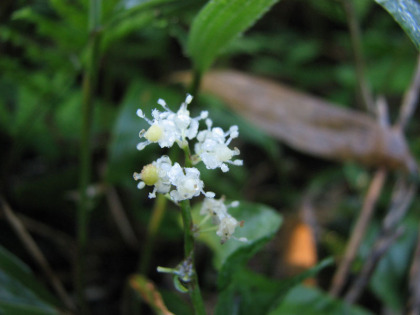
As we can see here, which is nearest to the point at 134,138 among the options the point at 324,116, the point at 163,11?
the point at 163,11

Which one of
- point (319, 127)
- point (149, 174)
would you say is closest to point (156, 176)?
point (149, 174)

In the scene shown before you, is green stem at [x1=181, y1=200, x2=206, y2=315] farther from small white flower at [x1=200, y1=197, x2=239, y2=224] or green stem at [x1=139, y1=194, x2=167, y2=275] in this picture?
green stem at [x1=139, y1=194, x2=167, y2=275]

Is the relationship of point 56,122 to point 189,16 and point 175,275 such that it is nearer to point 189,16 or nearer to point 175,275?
point 189,16

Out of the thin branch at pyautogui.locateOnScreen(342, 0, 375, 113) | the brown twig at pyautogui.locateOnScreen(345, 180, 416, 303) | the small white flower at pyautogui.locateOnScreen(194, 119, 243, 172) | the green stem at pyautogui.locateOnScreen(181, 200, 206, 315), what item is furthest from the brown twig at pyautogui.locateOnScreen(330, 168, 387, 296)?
the small white flower at pyautogui.locateOnScreen(194, 119, 243, 172)

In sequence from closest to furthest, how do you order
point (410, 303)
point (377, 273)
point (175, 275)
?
point (175, 275) < point (410, 303) < point (377, 273)

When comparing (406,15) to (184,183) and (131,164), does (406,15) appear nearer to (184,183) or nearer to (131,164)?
(184,183)

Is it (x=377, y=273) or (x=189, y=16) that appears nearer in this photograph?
(x=377, y=273)

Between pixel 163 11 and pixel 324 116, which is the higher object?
pixel 163 11
